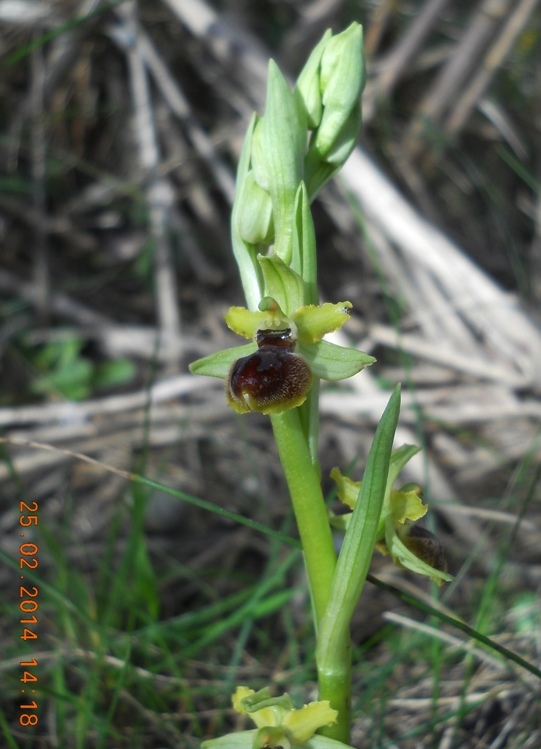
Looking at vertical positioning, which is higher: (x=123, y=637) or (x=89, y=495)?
(x=123, y=637)

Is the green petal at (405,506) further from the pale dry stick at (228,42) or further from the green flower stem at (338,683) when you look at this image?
the pale dry stick at (228,42)

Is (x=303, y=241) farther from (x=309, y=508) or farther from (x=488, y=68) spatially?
(x=488, y=68)

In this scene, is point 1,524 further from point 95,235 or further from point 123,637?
point 95,235

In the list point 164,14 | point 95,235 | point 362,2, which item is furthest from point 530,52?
point 95,235

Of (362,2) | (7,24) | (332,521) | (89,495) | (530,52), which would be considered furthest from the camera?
(530,52)

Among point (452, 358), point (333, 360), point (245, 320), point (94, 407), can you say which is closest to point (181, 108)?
point (94, 407)

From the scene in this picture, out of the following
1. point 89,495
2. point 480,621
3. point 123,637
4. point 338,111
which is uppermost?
point 338,111
